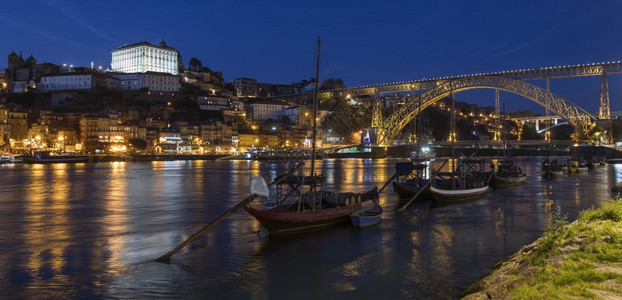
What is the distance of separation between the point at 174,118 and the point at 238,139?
13.4 metres

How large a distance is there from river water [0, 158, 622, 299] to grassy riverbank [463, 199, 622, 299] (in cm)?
176

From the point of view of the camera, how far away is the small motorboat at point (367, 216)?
616 inches

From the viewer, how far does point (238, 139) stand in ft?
306

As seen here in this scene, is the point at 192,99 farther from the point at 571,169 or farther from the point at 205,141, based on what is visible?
the point at 571,169

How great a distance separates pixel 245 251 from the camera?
1275 cm

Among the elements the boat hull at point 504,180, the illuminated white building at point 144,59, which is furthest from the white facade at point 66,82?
the boat hull at point 504,180

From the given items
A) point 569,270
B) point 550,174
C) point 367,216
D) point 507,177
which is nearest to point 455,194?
point 367,216

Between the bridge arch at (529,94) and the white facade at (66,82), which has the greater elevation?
the white facade at (66,82)

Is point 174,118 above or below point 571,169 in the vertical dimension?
above

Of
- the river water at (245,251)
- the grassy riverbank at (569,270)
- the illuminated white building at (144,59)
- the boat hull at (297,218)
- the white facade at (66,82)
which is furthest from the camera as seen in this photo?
the illuminated white building at (144,59)

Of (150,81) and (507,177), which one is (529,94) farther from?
(150,81)

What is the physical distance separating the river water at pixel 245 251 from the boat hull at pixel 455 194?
64 centimetres

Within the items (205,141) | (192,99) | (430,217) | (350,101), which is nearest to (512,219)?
(430,217)

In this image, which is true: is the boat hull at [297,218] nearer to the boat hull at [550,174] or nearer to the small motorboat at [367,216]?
the small motorboat at [367,216]
